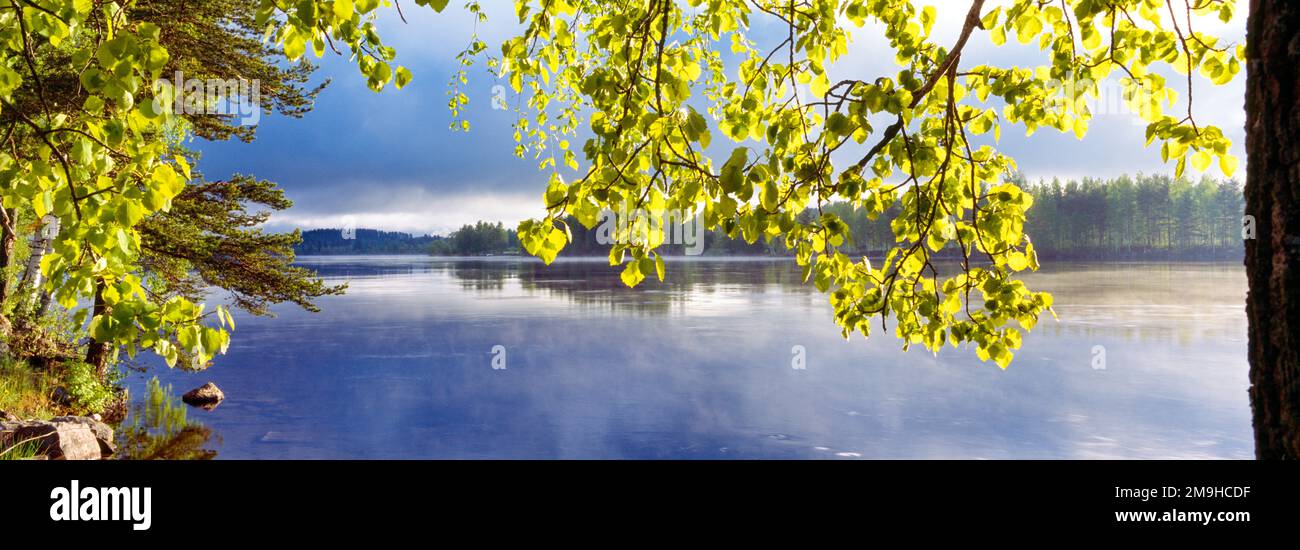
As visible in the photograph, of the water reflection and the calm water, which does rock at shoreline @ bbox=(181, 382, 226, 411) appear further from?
the calm water

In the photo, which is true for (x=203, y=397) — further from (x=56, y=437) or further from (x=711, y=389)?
(x=711, y=389)

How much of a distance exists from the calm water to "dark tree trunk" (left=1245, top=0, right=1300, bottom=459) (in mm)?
17637

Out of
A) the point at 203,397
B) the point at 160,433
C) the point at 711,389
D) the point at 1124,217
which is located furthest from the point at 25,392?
the point at 1124,217

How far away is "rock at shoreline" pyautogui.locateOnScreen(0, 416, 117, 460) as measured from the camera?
11.0 metres

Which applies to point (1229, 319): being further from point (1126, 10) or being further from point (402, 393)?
point (1126, 10)

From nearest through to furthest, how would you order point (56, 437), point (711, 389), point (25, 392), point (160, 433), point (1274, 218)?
point (1274, 218)
point (56, 437)
point (25, 392)
point (160, 433)
point (711, 389)

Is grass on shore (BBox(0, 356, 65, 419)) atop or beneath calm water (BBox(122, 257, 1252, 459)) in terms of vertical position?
atop

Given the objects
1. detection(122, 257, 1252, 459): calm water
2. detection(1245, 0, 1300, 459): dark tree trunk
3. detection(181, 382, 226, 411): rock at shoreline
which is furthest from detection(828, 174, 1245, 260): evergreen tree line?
detection(1245, 0, 1300, 459): dark tree trunk

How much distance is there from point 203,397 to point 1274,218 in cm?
2509

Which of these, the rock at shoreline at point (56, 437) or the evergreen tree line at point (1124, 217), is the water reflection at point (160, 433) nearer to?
the rock at shoreline at point (56, 437)

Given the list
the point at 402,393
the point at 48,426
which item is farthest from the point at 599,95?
the point at 402,393

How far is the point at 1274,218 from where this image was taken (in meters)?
2.35

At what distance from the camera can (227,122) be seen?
16422mm
